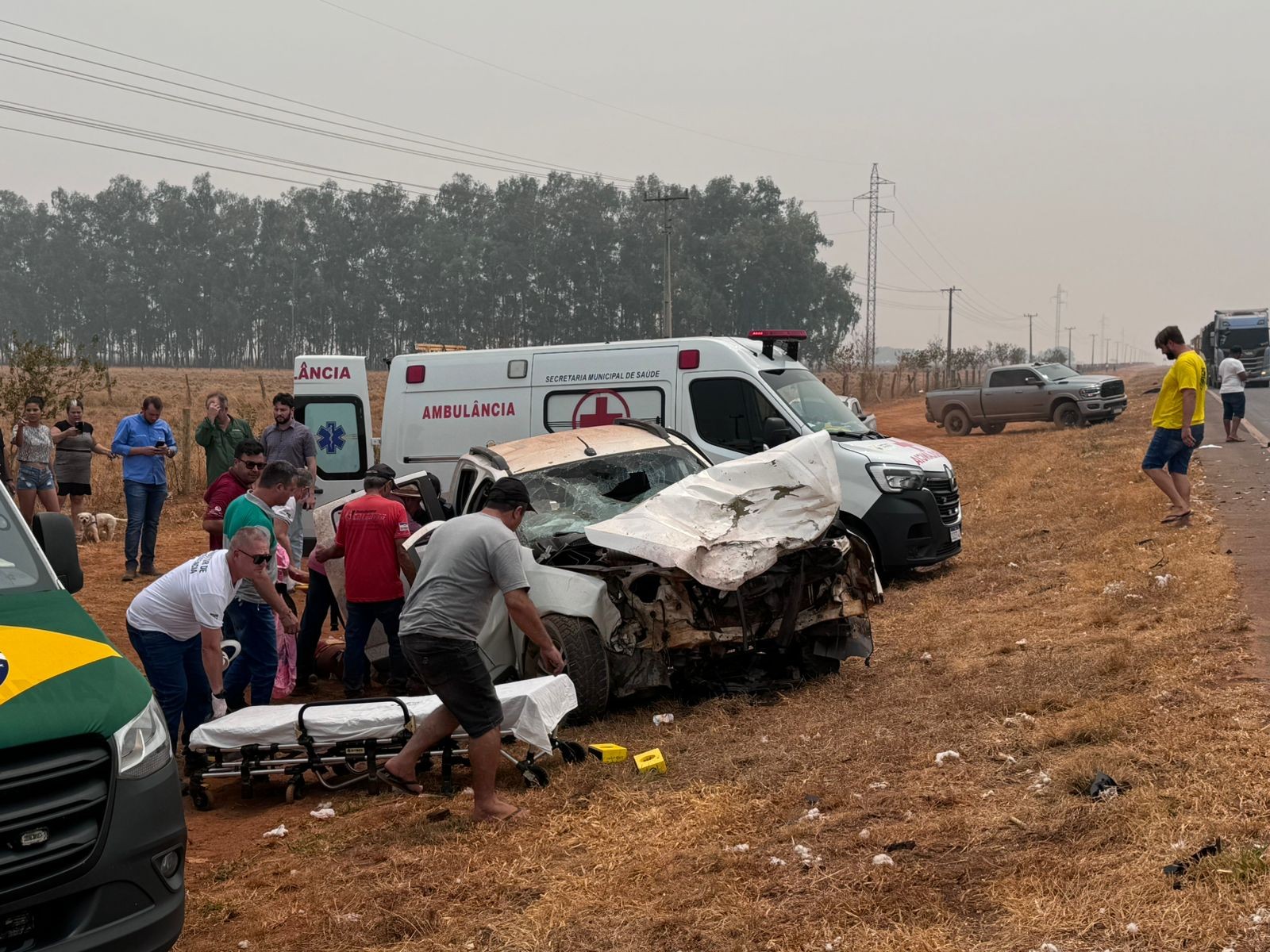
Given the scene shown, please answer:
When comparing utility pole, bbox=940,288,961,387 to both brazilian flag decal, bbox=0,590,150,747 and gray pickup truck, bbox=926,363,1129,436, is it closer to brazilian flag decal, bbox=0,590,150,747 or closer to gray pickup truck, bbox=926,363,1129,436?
gray pickup truck, bbox=926,363,1129,436

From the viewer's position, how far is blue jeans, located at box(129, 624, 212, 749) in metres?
6.36

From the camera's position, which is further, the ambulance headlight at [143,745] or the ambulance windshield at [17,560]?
the ambulance windshield at [17,560]

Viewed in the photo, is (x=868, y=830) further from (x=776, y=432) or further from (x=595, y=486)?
(x=776, y=432)

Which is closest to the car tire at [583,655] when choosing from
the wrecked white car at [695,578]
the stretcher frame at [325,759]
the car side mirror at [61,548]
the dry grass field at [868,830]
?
the wrecked white car at [695,578]

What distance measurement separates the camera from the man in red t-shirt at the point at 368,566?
8.10 m

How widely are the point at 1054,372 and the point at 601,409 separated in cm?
2116

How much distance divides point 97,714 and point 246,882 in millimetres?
1779

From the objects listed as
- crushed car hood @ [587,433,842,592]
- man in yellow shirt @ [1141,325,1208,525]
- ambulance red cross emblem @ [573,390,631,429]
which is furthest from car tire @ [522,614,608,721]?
man in yellow shirt @ [1141,325,1208,525]

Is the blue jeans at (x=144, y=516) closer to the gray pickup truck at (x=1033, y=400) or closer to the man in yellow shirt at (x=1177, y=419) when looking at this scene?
the man in yellow shirt at (x=1177, y=419)

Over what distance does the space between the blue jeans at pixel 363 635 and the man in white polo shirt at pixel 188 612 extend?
173 centimetres

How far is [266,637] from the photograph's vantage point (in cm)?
721

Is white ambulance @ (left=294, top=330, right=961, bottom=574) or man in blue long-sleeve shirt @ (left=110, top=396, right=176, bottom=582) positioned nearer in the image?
white ambulance @ (left=294, top=330, right=961, bottom=574)

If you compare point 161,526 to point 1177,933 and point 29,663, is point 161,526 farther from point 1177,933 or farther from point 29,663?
point 1177,933

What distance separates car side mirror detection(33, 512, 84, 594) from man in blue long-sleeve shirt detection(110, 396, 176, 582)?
7.80m
